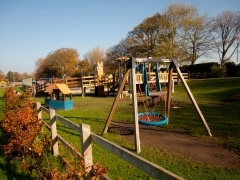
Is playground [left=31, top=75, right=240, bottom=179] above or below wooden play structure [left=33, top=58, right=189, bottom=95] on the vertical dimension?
below

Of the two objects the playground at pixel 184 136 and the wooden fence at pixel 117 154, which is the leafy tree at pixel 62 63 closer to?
the playground at pixel 184 136

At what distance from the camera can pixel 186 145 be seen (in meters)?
5.86

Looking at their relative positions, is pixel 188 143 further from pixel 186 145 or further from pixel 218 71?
pixel 218 71

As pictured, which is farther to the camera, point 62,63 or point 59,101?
point 62,63

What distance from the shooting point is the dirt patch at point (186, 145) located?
4862 mm

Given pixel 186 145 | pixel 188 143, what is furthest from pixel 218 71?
pixel 186 145

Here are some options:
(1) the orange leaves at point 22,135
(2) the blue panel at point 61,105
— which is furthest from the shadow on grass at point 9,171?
(2) the blue panel at point 61,105

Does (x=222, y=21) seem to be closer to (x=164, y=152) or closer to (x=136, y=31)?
(x=136, y=31)

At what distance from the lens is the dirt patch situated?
4862 mm

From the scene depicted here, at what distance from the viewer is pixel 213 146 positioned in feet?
18.6

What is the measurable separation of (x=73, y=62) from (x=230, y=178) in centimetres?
6685

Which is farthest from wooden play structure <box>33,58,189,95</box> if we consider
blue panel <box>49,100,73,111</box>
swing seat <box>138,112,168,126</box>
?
swing seat <box>138,112,168,126</box>

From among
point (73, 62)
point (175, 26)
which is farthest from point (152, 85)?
point (73, 62)

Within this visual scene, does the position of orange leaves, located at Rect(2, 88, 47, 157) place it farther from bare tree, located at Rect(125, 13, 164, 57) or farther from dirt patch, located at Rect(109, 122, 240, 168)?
bare tree, located at Rect(125, 13, 164, 57)
